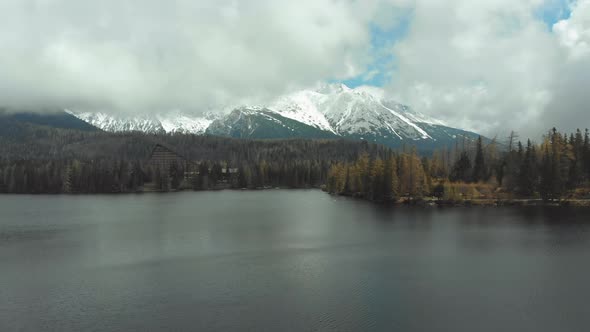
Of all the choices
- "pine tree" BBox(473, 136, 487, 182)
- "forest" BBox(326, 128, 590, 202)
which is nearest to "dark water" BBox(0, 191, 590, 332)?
"forest" BBox(326, 128, 590, 202)

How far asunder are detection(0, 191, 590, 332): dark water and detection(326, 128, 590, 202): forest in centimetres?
3722

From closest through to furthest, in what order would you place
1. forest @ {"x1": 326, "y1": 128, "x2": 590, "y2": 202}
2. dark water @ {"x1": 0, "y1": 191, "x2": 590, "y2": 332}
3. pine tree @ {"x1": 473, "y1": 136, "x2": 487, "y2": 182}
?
dark water @ {"x1": 0, "y1": 191, "x2": 590, "y2": 332} → forest @ {"x1": 326, "y1": 128, "x2": 590, "y2": 202} → pine tree @ {"x1": 473, "y1": 136, "x2": 487, "y2": 182}

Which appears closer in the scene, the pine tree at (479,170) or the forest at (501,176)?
the forest at (501,176)

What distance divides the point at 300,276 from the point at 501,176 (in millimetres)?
108502

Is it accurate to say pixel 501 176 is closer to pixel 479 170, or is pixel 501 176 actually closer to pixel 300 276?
pixel 479 170

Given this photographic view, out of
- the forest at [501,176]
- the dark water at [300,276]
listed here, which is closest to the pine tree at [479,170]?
the forest at [501,176]

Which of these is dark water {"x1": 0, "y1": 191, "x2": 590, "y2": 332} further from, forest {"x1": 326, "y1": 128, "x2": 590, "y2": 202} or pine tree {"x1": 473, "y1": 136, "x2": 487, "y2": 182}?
pine tree {"x1": 473, "y1": 136, "x2": 487, "y2": 182}

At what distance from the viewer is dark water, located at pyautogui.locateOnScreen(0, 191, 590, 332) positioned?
3475cm

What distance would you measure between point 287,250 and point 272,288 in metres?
18.1

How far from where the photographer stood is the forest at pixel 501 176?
120875 millimetres

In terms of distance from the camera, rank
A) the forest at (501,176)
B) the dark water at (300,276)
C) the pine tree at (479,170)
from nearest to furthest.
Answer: the dark water at (300,276) → the forest at (501,176) → the pine tree at (479,170)

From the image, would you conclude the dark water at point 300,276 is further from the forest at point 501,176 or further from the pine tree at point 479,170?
the pine tree at point 479,170

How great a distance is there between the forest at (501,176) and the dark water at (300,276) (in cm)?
3722

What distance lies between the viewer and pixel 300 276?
153 feet
